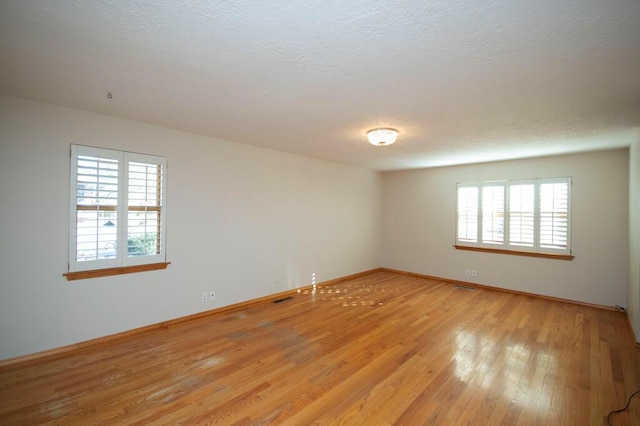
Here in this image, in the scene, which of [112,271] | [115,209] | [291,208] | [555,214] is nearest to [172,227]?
[115,209]

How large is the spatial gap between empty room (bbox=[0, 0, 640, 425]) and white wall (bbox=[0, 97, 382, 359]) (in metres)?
0.02

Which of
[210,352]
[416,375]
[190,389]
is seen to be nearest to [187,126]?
[210,352]

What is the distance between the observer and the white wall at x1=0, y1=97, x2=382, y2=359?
2811 mm

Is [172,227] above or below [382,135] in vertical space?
below

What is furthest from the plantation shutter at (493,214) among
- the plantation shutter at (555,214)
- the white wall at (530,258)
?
the plantation shutter at (555,214)

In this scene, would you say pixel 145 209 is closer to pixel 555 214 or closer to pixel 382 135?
pixel 382 135

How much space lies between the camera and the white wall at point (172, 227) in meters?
2.81

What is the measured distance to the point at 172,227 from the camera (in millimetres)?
3773

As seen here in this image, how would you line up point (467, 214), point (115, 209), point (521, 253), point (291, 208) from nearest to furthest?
point (115, 209) → point (291, 208) → point (521, 253) → point (467, 214)

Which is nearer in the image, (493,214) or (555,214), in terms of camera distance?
(555,214)

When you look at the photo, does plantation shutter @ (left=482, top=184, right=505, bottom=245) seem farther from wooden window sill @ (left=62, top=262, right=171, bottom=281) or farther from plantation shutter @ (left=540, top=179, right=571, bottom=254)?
wooden window sill @ (left=62, top=262, right=171, bottom=281)

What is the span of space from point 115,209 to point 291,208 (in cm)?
270

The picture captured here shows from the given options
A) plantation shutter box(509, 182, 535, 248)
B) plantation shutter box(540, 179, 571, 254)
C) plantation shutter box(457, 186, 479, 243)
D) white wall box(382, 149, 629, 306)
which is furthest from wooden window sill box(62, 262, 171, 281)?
plantation shutter box(540, 179, 571, 254)

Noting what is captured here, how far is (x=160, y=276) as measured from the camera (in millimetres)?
3684
